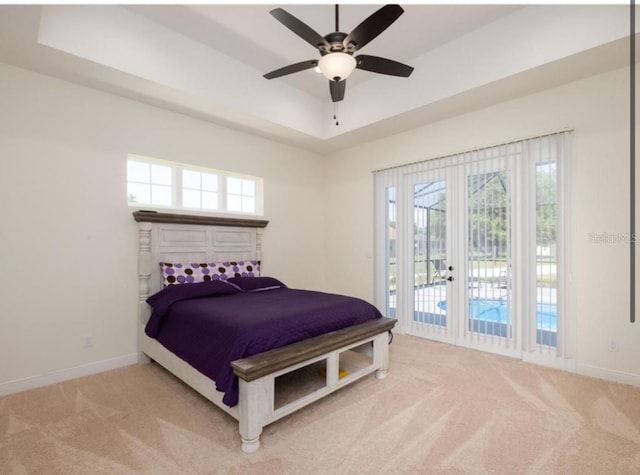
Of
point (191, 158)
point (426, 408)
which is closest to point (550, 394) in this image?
point (426, 408)

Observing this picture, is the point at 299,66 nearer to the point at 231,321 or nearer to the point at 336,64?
the point at 336,64

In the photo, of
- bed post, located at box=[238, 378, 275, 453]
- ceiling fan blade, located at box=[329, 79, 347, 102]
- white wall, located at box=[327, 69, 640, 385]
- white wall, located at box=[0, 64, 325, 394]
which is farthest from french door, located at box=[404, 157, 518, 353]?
white wall, located at box=[0, 64, 325, 394]

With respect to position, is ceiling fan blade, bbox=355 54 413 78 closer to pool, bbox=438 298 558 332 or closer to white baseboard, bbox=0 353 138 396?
pool, bbox=438 298 558 332

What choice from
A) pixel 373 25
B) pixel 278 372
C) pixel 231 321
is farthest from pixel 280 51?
pixel 278 372

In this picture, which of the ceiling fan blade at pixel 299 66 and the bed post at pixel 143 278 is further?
the bed post at pixel 143 278

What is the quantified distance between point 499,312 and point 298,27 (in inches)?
132

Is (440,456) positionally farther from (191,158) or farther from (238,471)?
(191,158)

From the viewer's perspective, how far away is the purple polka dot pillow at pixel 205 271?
3445mm

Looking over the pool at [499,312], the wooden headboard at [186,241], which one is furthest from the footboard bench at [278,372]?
the wooden headboard at [186,241]

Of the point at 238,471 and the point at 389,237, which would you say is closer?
the point at 238,471

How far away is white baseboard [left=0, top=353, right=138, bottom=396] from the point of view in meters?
2.72

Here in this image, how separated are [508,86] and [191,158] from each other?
3491 millimetres

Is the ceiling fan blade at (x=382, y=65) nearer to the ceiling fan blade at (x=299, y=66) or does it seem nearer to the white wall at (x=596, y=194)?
the ceiling fan blade at (x=299, y=66)

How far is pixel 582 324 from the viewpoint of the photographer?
120 inches
